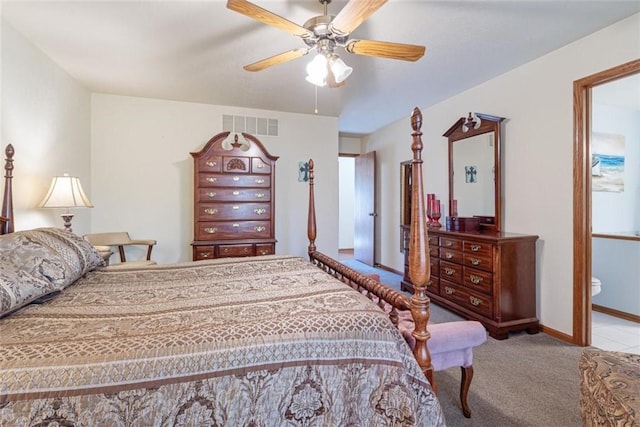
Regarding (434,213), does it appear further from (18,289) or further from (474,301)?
(18,289)

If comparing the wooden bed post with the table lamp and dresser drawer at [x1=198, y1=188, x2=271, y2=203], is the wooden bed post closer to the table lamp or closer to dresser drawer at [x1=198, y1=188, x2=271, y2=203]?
the table lamp

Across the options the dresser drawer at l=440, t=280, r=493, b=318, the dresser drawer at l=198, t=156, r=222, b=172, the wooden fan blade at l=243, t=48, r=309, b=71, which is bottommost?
the dresser drawer at l=440, t=280, r=493, b=318

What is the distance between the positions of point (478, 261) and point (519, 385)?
44.3 inches

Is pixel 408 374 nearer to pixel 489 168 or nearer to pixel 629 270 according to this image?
pixel 489 168

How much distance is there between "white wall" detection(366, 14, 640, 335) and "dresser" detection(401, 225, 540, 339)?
154 mm

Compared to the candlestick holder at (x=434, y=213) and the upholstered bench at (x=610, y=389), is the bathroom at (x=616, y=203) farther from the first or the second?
the upholstered bench at (x=610, y=389)

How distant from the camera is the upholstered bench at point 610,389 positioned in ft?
2.90

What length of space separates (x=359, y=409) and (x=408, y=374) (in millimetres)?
226

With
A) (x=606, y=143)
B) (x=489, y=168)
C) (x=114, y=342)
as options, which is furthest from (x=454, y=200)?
(x=114, y=342)

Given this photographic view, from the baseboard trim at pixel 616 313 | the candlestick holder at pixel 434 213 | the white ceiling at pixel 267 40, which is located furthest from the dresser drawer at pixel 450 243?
the baseboard trim at pixel 616 313

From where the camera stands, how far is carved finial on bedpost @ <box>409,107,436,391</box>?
1271 millimetres

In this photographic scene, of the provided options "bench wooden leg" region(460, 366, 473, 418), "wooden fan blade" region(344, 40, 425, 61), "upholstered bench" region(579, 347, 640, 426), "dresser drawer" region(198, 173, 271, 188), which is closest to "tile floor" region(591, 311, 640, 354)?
"bench wooden leg" region(460, 366, 473, 418)

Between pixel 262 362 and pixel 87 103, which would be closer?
pixel 262 362

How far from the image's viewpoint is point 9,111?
7.37 ft
